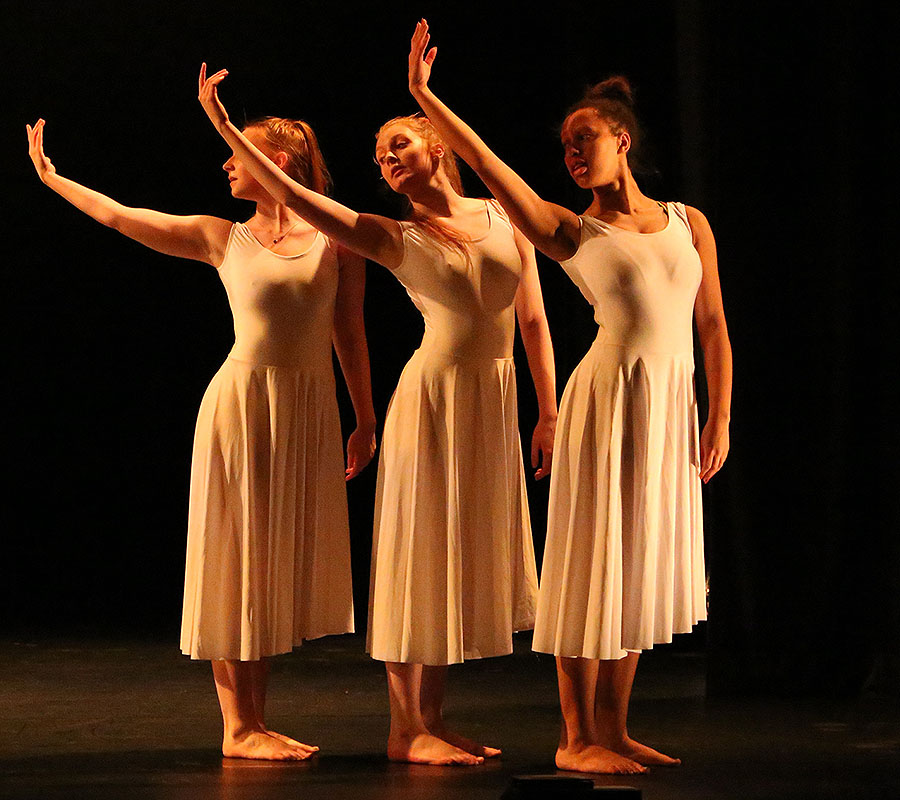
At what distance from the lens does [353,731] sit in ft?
14.3

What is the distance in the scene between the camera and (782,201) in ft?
16.5

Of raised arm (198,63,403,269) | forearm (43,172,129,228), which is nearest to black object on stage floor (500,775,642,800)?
raised arm (198,63,403,269)

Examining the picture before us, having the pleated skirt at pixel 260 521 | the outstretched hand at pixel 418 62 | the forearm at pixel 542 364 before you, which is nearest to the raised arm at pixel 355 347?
the pleated skirt at pixel 260 521

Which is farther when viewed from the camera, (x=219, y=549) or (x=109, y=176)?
(x=109, y=176)

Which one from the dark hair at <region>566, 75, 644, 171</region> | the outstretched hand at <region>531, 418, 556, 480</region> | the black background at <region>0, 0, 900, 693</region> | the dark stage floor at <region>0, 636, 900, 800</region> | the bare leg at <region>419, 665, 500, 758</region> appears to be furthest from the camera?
the black background at <region>0, 0, 900, 693</region>

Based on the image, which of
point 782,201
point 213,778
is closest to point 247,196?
point 213,778

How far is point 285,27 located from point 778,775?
12.3 ft

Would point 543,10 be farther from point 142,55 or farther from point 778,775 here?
point 778,775

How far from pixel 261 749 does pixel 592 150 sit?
5.61 feet

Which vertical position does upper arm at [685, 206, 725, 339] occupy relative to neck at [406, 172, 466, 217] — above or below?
below

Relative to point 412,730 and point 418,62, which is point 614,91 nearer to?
point 418,62

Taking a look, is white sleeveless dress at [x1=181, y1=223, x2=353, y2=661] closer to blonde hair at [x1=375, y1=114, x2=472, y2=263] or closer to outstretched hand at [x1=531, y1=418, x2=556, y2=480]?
blonde hair at [x1=375, y1=114, x2=472, y2=263]

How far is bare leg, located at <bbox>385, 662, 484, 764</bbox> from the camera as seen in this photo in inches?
152

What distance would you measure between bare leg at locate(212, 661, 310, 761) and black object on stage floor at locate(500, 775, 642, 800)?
92 cm
